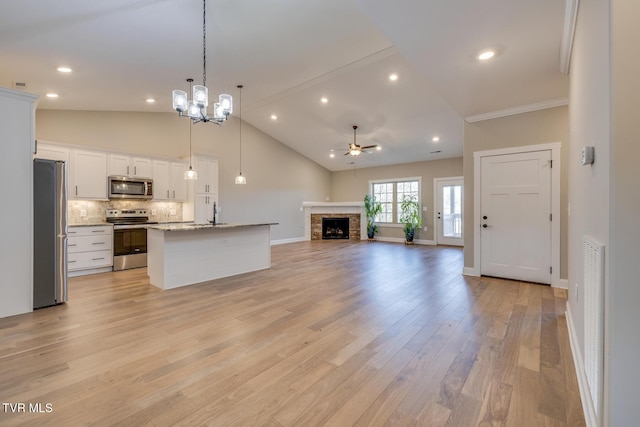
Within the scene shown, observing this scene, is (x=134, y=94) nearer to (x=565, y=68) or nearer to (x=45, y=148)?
(x=45, y=148)

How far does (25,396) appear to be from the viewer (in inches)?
67.6

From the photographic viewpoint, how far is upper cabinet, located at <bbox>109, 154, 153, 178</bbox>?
5.45m

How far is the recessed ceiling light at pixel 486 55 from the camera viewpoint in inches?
109

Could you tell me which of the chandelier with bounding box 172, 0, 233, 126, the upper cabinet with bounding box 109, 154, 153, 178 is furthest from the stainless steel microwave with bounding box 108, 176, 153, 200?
the chandelier with bounding box 172, 0, 233, 126

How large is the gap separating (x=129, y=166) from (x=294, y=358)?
5.48m

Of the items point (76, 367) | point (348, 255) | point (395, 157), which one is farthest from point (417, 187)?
point (76, 367)

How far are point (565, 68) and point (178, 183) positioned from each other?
271 inches

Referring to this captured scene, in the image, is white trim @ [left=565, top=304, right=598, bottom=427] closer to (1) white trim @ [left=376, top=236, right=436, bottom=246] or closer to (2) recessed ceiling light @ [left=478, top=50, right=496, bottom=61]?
(2) recessed ceiling light @ [left=478, top=50, right=496, bottom=61]

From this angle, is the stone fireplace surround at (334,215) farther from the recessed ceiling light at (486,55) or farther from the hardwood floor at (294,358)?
the recessed ceiling light at (486,55)

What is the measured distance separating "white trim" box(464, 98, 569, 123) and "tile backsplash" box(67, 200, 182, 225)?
6452 millimetres

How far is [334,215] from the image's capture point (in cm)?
1048

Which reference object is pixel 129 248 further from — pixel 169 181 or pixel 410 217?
pixel 410 217

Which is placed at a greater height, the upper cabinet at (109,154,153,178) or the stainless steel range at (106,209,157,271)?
the upper cabinet at (109,154,153,178)

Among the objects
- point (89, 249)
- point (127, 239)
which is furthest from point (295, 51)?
point (89, 249)
